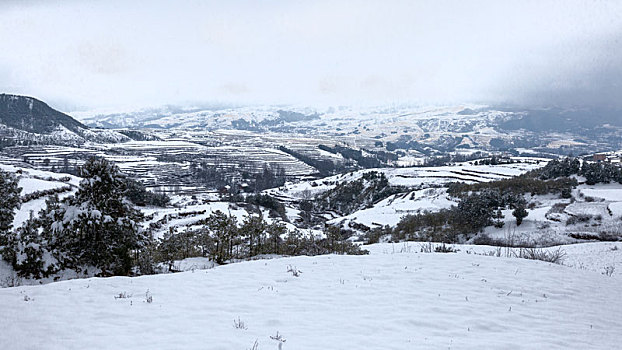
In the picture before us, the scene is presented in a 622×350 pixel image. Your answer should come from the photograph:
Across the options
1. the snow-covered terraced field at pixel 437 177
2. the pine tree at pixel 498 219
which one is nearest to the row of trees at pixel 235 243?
the pine tree at pixel 498 219

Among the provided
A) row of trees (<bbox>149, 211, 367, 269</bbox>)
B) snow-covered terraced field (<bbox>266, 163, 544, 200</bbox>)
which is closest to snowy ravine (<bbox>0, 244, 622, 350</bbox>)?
row of trees (<bbox>149, 211, 367, 269</bbox>)

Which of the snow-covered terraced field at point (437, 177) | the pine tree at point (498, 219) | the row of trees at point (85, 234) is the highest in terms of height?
the row of trees at point (85, 234)

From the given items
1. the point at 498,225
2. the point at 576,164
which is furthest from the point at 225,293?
the point at 576,164

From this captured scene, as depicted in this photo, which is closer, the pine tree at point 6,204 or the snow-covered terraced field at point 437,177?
the pine tree at point 6,204

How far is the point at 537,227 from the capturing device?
25859mm

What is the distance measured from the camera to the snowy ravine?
5516 millimetres

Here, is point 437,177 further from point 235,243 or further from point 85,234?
point 85,234

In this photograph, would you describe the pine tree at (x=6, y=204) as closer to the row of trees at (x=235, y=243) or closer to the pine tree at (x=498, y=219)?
the row of trees at (x=235, y=243)

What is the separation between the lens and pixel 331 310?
7215 millimetres

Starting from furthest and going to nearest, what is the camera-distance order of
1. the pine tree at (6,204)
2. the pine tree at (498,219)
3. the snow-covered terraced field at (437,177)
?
the snow-covered terraced field at (437,177) → the pine tree at (498,219) → the pine tree at (6,204)

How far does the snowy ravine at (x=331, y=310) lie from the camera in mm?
5516

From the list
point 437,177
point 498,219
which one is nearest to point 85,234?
point 498,219

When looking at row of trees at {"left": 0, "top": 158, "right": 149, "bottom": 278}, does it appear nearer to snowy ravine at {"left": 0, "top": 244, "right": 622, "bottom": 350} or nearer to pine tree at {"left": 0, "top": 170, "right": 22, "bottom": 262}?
pine tree at {"left": 0, "top": 170, "right": 22, "bottom": 262}

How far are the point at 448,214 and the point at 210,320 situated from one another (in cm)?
3109
